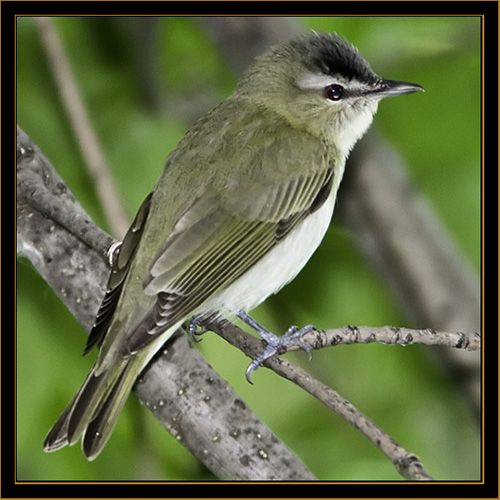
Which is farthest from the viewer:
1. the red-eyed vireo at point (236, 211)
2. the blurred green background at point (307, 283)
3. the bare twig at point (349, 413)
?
the blurred green background at point (307, 283)

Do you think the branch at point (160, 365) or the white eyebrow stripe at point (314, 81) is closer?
the branch at point (160, 365)

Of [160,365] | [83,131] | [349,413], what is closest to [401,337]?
[349,413]

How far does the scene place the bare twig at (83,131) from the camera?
157 inches

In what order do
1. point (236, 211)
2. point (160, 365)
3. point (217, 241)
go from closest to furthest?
point (160, 365) < point (217, 241) < point (236, 211)

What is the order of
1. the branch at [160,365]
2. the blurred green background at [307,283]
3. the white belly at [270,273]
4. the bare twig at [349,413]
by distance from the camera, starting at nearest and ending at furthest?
the bare twig at [349,413]
the branch at [160,365]
the white belly at [270,273]
the blurred green background at [307,283]

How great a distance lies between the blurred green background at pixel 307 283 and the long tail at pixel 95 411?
1.67ft

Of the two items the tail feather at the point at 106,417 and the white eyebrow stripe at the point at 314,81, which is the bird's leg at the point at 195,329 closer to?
the tail feather at the point at 106,417

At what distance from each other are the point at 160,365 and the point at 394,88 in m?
1.73

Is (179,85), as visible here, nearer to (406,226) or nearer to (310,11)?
(310,11)

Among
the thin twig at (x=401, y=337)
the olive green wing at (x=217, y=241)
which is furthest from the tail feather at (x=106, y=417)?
the thin twig at (x=401, y=337)

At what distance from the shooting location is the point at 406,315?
4.78 meters

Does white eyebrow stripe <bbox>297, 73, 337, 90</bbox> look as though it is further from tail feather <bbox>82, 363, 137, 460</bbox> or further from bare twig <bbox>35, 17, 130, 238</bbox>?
tail feather <bbox>82, 363, 137, 460</bbox>

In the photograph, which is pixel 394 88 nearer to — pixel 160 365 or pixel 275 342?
pixel 275 342

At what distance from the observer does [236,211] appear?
12.5 ft
